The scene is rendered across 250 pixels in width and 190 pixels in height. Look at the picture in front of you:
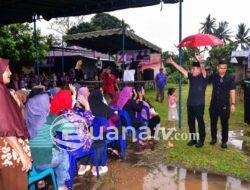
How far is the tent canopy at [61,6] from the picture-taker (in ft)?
34.8

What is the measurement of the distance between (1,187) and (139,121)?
439 centimetres

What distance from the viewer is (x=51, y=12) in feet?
39.1

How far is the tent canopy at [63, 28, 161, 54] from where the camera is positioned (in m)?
17.1

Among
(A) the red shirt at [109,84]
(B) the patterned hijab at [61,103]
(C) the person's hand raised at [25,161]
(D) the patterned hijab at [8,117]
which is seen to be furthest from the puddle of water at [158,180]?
(A) the red shirt at [109,84]

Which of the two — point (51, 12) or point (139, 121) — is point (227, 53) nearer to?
point (51, 12)

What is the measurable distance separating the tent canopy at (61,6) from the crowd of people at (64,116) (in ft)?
10.1

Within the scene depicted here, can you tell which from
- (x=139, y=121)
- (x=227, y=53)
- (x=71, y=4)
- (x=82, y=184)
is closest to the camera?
(x=82, y=184)

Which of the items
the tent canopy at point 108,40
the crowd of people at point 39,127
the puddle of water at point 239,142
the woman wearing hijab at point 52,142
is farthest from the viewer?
the tent canopy at point 108,40

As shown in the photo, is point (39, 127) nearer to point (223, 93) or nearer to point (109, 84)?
point (223, 93)

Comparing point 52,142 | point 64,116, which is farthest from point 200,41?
point 52,142

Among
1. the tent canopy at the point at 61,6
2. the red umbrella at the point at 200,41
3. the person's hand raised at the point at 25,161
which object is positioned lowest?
the person's hand raised at the point at 25,161

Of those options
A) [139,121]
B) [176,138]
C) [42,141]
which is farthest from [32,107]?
[176,138]

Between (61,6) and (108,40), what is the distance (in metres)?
8.63

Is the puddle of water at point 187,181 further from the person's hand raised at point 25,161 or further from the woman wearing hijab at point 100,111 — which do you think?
the person's hand raised at point 25,161
